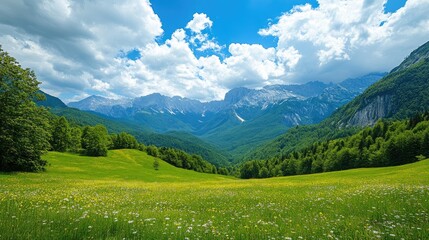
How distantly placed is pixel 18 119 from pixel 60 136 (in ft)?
220

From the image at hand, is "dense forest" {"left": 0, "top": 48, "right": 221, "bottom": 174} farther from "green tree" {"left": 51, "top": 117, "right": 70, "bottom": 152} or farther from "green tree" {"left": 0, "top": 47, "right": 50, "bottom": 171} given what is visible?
"green tree" {"left": 51, "top": 117, "right": 70, "bottom": 152}

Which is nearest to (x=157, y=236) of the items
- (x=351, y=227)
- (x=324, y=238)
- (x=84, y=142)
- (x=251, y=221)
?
(x=251, y=221)

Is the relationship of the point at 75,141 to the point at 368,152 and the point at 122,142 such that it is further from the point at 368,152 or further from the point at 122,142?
the point at 368,152

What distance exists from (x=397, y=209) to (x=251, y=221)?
637cm

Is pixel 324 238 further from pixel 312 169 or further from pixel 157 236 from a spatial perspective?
pixel 312 169

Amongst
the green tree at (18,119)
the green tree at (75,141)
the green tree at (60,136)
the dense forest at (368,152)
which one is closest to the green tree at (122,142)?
the green tree at (75,141)

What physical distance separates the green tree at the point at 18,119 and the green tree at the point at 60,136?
5962cm

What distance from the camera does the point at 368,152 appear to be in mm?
111125

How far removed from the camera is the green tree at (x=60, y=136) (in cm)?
9956

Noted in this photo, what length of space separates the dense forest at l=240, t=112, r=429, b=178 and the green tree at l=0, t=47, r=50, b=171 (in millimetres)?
99328

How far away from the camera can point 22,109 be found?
41.5 meters

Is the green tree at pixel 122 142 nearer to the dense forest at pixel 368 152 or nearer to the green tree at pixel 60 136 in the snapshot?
the green tree at pixel 60 136

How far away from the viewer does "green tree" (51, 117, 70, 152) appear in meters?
99.6

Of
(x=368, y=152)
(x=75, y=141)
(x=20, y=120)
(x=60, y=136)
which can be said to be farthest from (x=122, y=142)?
(x=368, y=152)
